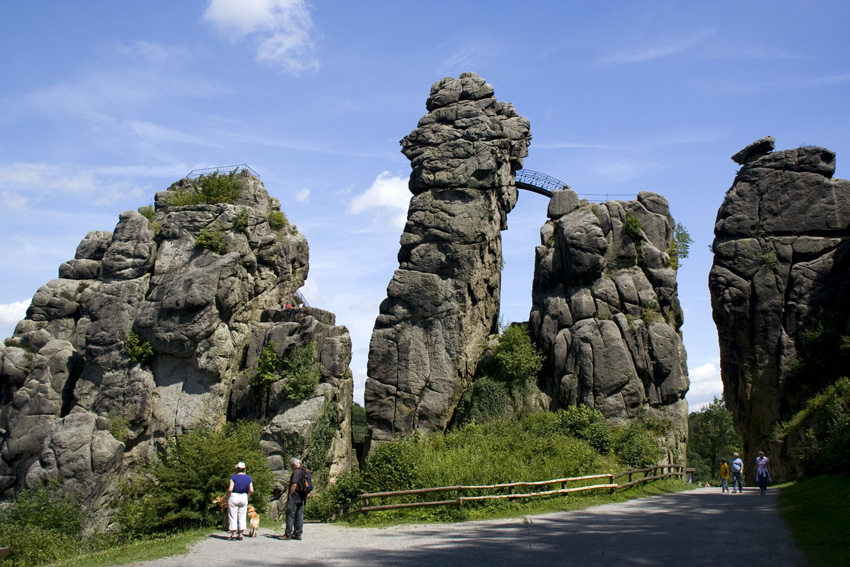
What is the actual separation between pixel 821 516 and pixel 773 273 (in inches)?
911

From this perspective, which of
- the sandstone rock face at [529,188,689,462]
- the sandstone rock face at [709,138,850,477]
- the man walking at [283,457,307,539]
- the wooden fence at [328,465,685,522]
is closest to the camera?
the man walking at [283,457,307,539]

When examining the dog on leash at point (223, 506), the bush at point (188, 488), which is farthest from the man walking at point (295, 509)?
the bush at point (188, 488)

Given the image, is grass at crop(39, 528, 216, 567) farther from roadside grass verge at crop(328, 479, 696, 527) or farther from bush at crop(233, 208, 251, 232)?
bush at crop(233, 208, 251, 232)

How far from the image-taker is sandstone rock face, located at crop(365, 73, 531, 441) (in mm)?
37500

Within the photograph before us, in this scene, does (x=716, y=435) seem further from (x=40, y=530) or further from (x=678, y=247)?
(x=40, y=530)

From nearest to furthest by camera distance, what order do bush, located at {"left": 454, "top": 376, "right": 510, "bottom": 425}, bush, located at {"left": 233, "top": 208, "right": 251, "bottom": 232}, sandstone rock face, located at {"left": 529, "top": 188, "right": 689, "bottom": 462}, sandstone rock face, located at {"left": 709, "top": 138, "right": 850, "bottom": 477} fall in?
1. sandstone rock face, located at {"left": 529, "top": 188, "right": 689, "bottom": 462}
2. bush, located at {"left": 454, "top": 376, "right": 510, "bottom": 425}
3. sandstone rock face, located at {"left": 709, "top": 138, "right": 850, "bottom": 477}
4. bush, located at {"left": 233, "top": 208, "right": 251, "bottom": 232}

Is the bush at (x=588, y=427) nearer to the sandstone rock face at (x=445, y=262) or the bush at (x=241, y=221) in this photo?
the sandstone rock face at (x=445, y=262)

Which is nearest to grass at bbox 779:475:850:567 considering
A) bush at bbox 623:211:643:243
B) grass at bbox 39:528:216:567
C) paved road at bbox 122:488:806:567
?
paved road at bbox 122:488:806:567

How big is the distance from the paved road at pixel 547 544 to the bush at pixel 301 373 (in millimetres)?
15986

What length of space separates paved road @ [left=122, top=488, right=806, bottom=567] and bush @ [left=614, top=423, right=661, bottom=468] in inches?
377

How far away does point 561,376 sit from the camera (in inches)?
1465

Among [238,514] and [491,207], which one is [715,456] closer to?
[491,207]

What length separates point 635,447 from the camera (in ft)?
103

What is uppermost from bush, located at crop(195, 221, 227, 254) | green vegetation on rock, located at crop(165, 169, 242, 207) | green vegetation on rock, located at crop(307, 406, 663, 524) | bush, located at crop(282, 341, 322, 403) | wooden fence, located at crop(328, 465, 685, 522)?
green vegetation on rock, located at crop(165, 169, 242, 207)
